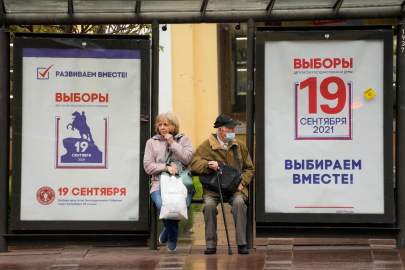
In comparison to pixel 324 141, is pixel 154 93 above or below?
above

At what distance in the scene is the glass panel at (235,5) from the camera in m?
10.4

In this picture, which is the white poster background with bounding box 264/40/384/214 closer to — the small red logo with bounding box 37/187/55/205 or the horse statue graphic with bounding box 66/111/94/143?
the horse statue graphic with bounding box 66/111/94/143

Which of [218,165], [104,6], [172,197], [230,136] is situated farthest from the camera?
[104,6]

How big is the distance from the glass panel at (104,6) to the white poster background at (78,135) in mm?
535

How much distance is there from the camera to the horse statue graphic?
10.5 metres

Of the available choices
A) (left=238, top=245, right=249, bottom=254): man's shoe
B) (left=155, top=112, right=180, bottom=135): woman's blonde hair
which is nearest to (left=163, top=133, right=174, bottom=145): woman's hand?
(left=155, top=112, right=180, bottom=135): woman's blonde hair

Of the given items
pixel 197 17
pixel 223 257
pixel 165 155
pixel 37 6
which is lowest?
pixel 223 257

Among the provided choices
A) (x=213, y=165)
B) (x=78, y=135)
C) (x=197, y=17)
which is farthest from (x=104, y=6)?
(x=213, y=165)

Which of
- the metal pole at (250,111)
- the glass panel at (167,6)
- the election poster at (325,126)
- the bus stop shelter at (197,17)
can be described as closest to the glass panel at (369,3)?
the bus stop shelter at (197,17)

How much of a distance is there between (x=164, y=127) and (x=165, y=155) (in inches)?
11.7

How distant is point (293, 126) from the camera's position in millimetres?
10477

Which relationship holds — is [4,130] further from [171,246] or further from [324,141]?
[324,141]

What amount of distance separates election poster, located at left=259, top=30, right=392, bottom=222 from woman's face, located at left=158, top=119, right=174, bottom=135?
1.02 meters

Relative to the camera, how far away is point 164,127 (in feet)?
34.1
